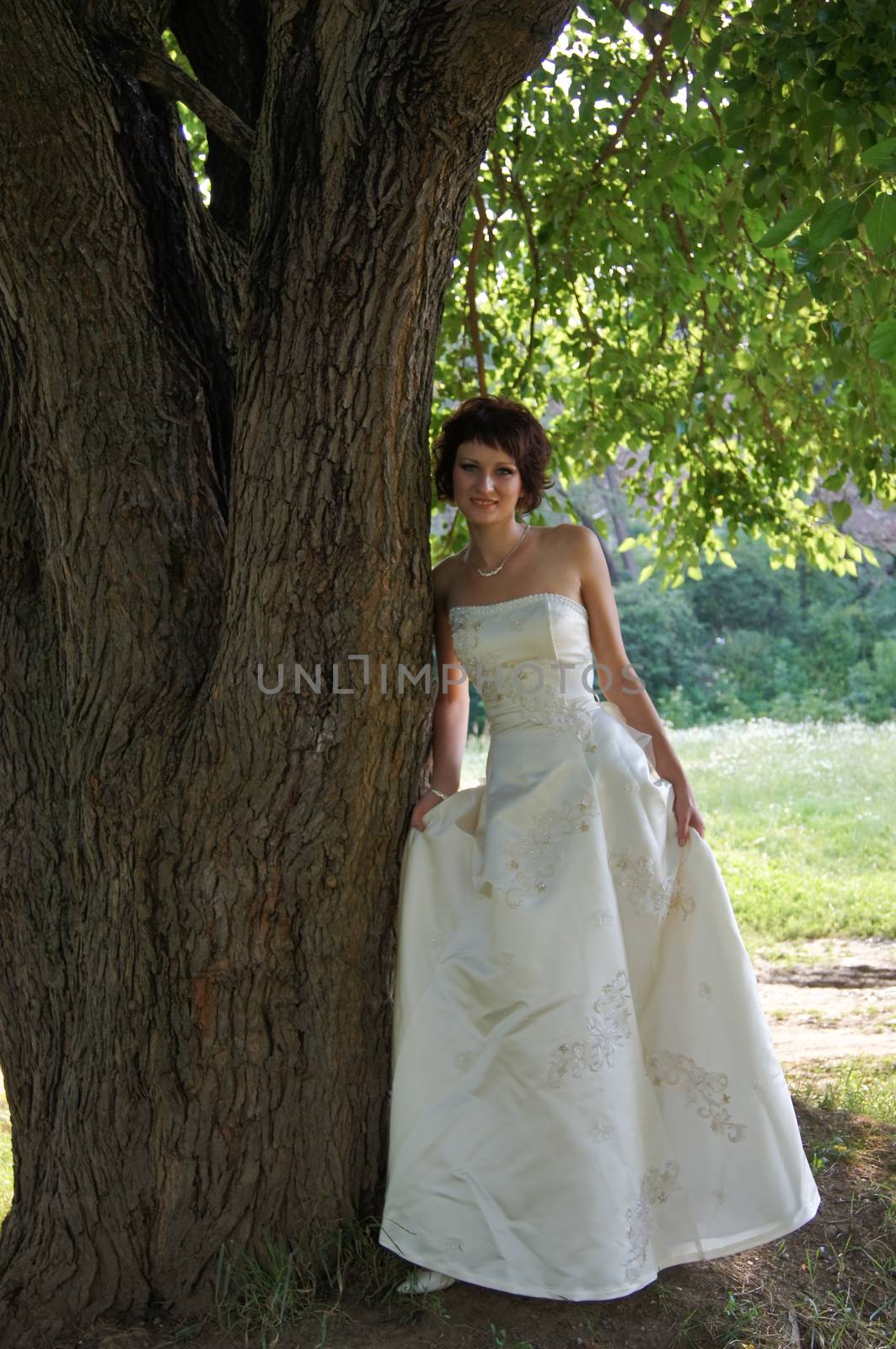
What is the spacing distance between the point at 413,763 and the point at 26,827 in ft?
3.24

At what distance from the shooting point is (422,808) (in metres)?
3.13

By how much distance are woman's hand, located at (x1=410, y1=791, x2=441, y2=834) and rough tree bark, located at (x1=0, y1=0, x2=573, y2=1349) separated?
0.06 m

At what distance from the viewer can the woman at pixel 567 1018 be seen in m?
2.84

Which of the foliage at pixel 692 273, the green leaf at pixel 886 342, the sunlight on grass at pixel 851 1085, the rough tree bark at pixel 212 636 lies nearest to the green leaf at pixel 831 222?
the green leaf at pixel 886 342

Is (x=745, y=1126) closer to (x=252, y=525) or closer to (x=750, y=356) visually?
(x=252, y=525)

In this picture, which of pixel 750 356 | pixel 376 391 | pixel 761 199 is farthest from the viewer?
pixel 750 356

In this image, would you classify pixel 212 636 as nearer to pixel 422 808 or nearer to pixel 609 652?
pixel 422 808

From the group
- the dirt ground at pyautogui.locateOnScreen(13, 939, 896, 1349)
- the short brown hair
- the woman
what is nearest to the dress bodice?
the woman

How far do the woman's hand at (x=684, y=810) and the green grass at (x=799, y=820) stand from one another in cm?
413

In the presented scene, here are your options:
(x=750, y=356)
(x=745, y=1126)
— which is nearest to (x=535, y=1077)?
(x=745, y=1126)

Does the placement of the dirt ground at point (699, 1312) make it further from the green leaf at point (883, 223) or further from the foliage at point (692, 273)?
the foliage at point (692, 273)

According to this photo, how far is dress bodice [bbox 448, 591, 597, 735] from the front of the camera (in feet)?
10.8

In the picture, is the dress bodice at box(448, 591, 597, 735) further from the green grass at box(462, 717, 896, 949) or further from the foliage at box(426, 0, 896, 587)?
the green grass at box(462, 717, 896, 949)

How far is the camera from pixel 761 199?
362 cm
